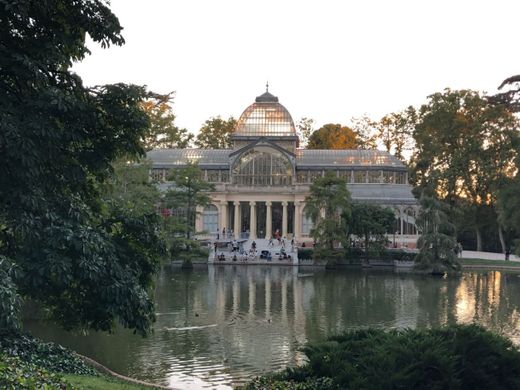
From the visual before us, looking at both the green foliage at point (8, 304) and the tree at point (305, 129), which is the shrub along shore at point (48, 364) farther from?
the tree at point (305, 129)

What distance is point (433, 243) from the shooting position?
1809 inches

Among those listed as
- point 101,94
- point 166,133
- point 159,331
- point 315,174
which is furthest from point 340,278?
point 166,133

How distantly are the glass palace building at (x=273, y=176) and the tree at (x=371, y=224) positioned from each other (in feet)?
39.0

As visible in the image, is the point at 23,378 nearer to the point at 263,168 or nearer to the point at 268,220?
the point at 268,220

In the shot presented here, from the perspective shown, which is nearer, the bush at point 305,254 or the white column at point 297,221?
the bush at point 305,254

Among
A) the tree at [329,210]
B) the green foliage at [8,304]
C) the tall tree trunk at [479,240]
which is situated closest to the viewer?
the green foliage at [8,304]

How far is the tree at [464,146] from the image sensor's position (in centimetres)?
6688

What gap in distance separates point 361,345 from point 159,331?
539 inches

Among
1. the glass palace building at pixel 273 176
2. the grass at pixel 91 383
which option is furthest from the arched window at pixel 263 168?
the grass at pixel 91 383

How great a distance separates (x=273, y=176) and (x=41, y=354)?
57105mm

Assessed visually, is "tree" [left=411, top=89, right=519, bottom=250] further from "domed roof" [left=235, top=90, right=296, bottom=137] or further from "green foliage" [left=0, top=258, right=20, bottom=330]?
"green foliage" [left=0, top=258, right=20, bottom=330]

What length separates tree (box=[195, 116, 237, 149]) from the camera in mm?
90188

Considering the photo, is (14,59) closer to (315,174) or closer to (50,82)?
(50,82)

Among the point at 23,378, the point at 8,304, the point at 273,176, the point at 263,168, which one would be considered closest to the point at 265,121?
the point at 263,168
